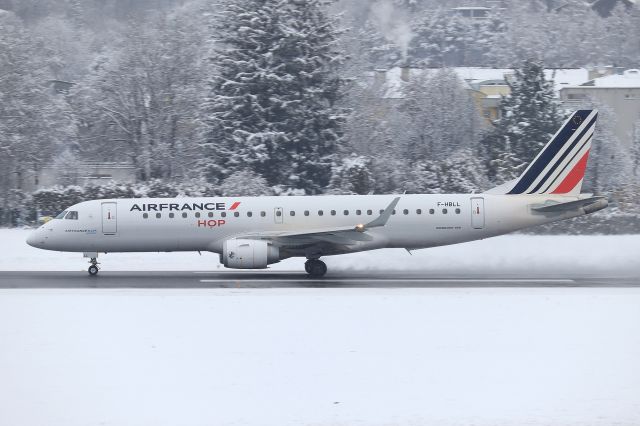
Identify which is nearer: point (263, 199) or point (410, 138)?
point (263, 199)

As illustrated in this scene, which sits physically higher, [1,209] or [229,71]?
[229,71]

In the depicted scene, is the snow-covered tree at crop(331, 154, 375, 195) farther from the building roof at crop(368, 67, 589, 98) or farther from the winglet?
the building roof at crop(368, 67, 589, 98)

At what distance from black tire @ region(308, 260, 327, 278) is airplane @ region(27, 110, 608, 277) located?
0.11ft

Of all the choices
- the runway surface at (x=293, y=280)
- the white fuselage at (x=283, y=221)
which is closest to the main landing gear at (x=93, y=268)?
the runway surface at (x=293, y=280)

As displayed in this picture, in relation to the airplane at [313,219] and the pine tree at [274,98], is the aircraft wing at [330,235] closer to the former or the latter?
the airplane at [313,219]

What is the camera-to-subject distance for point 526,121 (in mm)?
75000

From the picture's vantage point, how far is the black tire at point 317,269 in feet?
117

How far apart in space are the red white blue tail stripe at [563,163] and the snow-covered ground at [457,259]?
3145 mm
